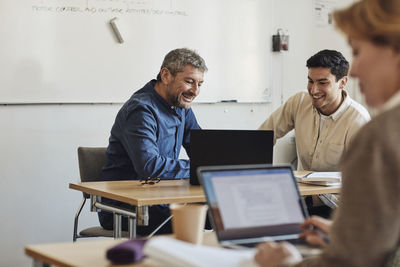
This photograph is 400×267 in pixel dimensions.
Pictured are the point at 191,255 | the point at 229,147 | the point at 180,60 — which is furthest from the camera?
the point at 180,60

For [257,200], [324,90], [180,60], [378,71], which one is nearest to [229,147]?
[180,60]

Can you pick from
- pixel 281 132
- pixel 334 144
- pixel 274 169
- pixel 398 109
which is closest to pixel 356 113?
pixel 334 144

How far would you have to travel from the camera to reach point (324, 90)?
378 centimetres

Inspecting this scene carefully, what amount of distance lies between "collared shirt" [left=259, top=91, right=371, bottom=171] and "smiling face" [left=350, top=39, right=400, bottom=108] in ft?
8.01

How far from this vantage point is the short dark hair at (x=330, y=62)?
3.79 m

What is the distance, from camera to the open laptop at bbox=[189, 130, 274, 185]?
116 inches

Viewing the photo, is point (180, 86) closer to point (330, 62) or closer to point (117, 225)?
point (117, 225)

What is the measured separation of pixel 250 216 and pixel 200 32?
3.10 metres

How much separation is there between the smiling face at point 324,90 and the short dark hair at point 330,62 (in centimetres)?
2

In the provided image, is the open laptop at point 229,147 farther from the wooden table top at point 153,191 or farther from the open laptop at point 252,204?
the open laptop at point 252,204

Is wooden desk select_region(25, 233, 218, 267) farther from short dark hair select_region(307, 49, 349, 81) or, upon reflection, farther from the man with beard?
short dark hair select_region(307, 49, 349, 81)

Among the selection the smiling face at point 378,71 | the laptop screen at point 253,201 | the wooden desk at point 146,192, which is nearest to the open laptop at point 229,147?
the wooden desk at point 146,192

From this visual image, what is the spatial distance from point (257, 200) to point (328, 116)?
2.25 m

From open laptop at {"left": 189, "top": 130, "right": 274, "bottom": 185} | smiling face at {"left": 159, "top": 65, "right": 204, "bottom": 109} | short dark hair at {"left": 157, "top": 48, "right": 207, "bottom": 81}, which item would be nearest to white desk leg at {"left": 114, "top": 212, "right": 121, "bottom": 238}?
open laptop at {"left": 189, "top": 130, "right": 274, "bottom": 185}
